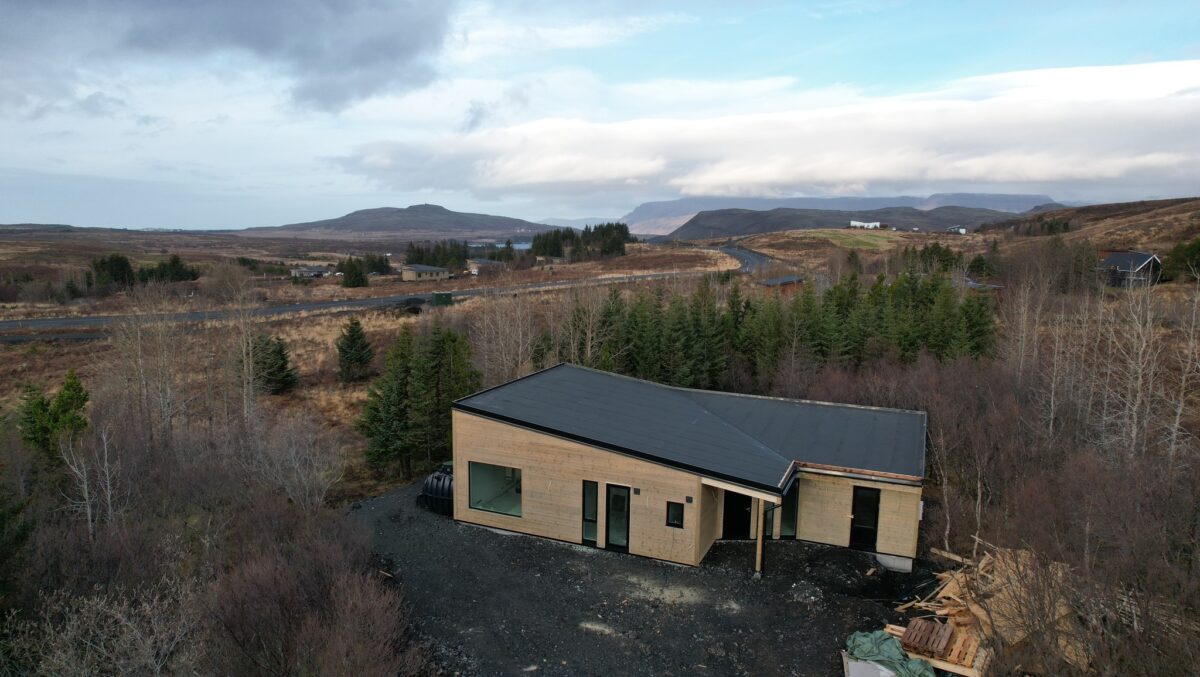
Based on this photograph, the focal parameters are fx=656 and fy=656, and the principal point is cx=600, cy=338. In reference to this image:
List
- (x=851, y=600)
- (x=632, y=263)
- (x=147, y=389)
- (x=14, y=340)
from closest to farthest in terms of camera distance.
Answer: (x=851, y=600), (x=147, y=389), (x=14, y=340), (x=632, y=263)

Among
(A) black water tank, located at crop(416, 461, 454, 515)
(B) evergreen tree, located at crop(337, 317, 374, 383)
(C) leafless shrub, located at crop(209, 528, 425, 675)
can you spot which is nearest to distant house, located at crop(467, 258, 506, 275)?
(B) evergreen tree, located at crop(337, 317, 374, 383)

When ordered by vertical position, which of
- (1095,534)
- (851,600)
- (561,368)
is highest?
(561,368)

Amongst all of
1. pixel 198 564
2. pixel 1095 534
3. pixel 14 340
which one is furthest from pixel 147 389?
pixel 1095 534

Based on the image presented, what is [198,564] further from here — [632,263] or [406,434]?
[632,263]

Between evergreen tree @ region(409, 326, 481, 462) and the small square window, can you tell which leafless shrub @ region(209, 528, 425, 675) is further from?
evergreen tree @ region(409, 326, 481, 462)

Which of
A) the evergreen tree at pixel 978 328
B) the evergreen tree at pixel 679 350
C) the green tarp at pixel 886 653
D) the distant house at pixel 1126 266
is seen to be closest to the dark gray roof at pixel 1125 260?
the distant house at pixel 1126 266

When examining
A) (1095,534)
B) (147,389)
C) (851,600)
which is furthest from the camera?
(147,389)

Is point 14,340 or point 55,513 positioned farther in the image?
point 14,340

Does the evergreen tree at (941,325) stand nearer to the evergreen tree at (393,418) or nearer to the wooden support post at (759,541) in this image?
the wooden support post at (759,541)
